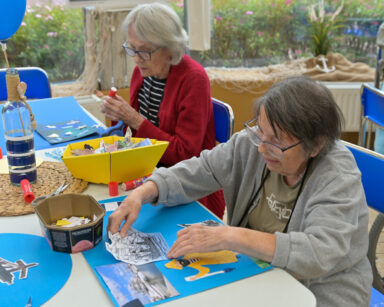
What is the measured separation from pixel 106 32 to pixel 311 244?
8.89 feet

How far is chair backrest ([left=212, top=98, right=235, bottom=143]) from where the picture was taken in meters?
2.00

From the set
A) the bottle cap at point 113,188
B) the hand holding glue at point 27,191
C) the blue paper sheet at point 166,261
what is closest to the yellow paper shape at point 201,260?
the blue paper sheet at point 166,261

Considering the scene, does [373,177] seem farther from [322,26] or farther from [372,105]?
[322,26]

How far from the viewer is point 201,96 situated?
1.99m

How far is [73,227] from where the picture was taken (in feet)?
3.79

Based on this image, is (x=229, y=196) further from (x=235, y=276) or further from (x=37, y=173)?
(x=37, y=173)

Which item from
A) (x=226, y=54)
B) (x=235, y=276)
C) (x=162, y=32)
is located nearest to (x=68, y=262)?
(x=235, y=276)

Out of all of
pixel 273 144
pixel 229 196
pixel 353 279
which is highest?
pixel 273 144

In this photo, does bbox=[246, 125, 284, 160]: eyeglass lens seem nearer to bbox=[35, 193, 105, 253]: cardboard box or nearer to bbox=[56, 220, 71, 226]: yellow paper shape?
bbox=[35, 193, 105, 253]: cardboard box

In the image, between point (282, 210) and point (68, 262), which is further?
point (282, 210)

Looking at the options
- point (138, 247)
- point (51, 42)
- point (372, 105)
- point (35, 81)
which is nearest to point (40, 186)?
point (138, 247)

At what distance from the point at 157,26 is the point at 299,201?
3.52 feet

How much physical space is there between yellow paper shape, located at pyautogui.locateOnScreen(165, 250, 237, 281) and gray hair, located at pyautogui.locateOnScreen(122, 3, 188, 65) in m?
1.10

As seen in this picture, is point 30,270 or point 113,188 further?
point 113,188
